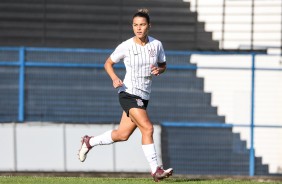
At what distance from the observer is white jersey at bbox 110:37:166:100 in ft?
30.2

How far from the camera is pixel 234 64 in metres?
14.5

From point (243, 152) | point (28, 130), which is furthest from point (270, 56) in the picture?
point (28, 130)

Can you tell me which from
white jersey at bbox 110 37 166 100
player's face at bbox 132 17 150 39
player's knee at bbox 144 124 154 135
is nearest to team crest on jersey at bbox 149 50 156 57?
white jersey at bbox 110 37 166 100

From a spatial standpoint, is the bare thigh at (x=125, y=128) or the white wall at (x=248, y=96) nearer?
the bare thigh at (x=125, y=128)

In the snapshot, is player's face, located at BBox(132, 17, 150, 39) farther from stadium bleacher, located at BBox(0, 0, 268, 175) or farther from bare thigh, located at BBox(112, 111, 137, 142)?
stadium bleacher, located at BBox(0, 0, 268, 175)

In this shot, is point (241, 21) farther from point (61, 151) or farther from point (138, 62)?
point (138, 62)

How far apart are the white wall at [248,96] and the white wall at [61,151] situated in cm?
160

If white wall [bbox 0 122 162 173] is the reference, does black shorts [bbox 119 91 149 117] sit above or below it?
above

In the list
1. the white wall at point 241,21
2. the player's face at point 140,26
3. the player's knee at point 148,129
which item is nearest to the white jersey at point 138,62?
the player's face at point 140,26

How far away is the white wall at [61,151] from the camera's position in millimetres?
12852

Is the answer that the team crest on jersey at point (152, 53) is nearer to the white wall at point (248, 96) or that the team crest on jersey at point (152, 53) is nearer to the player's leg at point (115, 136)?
the player's leg at point (115, 136)

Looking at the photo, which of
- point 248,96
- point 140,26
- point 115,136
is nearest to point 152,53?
point 140,26

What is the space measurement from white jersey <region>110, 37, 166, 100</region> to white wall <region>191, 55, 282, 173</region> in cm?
468

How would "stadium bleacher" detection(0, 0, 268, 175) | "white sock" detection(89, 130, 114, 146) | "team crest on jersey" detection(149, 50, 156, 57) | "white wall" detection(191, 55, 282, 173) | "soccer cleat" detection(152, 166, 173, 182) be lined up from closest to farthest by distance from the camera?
"soccer cleat" detection(152, 166, 173, 182), "team crest on jersey" detection(149, 50, 156, 57), "white sock" detection(89, 130, 114, 146), "stadium bleacher" detection(0, 0, 268, 175), "white wall" detection(191, 55, 282, 173)
